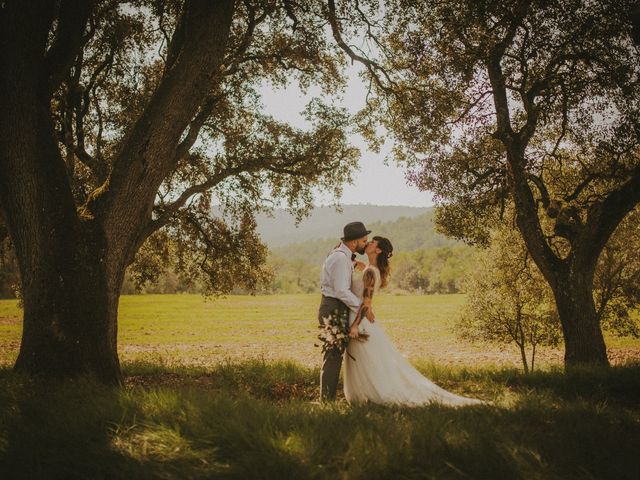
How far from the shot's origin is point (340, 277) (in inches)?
259

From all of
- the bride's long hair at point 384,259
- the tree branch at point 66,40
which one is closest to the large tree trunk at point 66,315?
the tree branch at point 66,40

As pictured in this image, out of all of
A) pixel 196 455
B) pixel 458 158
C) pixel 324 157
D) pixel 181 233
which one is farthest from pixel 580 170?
pixel 196 455

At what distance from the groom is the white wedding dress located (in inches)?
8.6

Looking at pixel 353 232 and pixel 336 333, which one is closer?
pixel 336 333

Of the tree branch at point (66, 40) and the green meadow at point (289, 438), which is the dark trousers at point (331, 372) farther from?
the tree branch at point (66, 40)

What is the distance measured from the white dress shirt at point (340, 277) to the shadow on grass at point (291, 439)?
5.75 ft

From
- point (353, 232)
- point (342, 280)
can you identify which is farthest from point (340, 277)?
point (353, 232)

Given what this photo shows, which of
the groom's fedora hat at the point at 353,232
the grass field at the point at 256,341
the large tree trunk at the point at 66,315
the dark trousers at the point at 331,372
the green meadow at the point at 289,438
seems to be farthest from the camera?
the grass field at the point at 256,341

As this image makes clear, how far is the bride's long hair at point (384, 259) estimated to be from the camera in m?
7.07

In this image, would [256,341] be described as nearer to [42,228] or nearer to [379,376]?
[379,376]

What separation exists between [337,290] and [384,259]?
110cm

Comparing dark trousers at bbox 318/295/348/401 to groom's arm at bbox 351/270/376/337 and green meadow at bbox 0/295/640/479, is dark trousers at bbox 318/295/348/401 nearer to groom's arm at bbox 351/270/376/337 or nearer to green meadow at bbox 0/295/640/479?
groom's arm at bbox 351/270/376/337

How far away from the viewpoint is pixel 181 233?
13.4 m

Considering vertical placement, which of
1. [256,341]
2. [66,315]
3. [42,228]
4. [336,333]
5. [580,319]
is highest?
[42,228]
